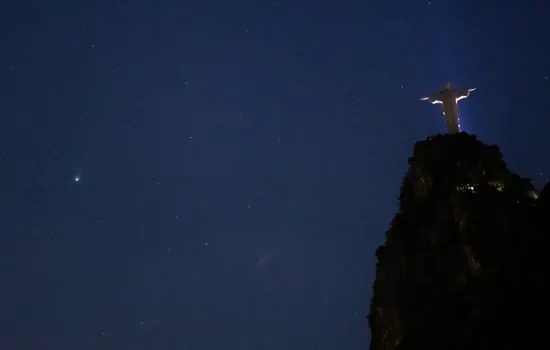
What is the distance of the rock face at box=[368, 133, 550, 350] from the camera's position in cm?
1781

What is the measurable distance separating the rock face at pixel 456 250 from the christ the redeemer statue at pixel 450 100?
6.02 m

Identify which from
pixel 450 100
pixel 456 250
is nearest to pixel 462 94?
pixel 450 100

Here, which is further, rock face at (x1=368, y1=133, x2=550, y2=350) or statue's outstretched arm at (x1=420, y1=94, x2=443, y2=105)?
statue's outstretched arm at (x1=420, y1=94, x2=443, y2=105)

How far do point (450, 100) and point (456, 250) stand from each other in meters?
15.4

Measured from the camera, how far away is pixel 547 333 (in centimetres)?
1575

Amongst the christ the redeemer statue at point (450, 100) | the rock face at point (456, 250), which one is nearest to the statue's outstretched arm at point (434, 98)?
the christ the redeemer statue at point (450, 100)

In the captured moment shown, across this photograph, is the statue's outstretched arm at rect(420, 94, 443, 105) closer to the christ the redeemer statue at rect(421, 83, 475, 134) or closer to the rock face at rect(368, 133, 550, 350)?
the christ the redeemer statue at rect(421, 83, 475, 134)

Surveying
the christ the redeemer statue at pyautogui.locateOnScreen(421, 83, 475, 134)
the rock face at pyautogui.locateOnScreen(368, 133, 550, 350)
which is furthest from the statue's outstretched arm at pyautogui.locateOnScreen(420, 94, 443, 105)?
the rock face at pyautogui.locateOnScreen(368, 133, 550, 350)

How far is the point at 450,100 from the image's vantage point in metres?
37.8

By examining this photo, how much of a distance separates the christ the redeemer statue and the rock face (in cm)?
602

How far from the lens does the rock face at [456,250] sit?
1781 cm

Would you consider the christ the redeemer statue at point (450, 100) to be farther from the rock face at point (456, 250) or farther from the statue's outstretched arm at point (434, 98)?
the rock face at point (456, 250)

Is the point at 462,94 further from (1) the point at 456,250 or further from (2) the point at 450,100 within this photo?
(1) the point at 456,250

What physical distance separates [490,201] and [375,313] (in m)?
8.10
